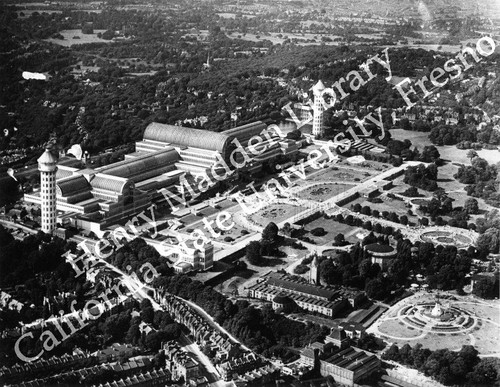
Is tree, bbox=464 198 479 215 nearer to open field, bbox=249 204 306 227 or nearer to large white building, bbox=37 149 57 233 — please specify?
open field, bbox=249 204 306 227

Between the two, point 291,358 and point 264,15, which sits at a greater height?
point 264,15

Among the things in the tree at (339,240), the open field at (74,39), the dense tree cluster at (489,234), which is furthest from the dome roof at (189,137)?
the open field at (74,39)

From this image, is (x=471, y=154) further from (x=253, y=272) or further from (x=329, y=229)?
(x=253, y=272)

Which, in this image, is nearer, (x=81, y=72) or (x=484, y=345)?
(x=484, y=345)

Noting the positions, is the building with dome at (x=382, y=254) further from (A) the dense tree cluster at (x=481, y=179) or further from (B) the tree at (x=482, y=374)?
(A) the dense tree cluster at (x=481, y=179)

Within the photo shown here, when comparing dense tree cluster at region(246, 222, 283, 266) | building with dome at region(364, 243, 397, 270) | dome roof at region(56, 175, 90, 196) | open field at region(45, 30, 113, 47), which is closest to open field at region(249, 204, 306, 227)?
dense tree cluster at region(246, 222, 283, 266)

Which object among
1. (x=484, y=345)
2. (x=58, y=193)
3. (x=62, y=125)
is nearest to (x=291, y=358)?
(x=484, y=345)

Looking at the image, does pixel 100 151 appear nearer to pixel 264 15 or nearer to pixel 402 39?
pixel 402 39

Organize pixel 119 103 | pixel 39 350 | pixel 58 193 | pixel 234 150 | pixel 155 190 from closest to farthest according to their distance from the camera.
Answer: pixel 39 350
pixel 58 193
pixel 155 190
pixel 234 150
pixel 119 103
